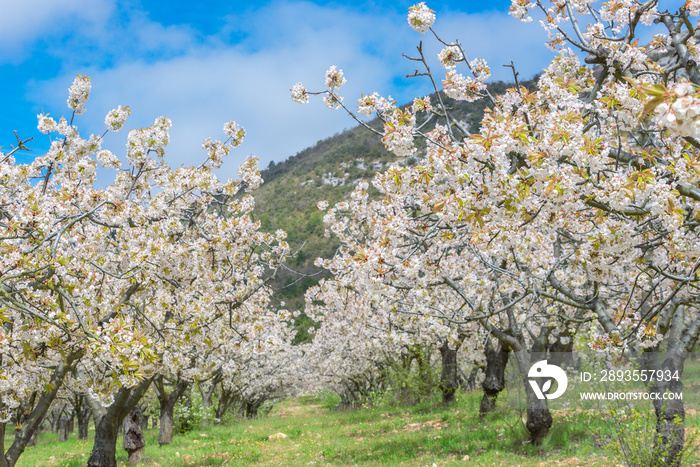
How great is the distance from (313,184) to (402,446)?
74.4m

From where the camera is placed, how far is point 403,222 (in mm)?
4109

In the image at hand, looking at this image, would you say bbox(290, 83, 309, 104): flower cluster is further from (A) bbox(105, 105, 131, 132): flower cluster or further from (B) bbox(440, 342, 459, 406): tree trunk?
(B) bbox(440, 342, 459, 406): tree trunk

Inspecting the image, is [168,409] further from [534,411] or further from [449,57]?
[449,57]

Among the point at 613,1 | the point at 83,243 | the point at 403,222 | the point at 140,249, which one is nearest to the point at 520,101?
the point at 613,1

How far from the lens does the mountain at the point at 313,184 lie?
57.2 metres

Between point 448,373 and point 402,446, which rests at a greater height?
point 448,373

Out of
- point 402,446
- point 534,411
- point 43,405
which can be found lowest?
point 402,446

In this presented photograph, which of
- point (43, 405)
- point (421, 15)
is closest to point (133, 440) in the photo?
point (43, 405)

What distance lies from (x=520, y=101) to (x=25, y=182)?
6520 mm

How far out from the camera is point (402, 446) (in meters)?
11.2

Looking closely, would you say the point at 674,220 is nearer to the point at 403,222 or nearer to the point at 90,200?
the point at 403,222

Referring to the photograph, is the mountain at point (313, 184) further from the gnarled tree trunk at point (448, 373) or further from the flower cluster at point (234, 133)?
the flower cluster at point (234, 133)

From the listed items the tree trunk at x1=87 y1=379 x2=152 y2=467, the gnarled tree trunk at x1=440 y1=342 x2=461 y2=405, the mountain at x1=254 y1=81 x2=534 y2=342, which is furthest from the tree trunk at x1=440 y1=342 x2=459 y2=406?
the mountain at x1=254 y1=81 x2=534 y2=342

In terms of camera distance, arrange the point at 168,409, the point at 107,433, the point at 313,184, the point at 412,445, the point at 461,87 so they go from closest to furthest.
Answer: the point at 461,87
the point at 107,433
the point at 412,445
the point at 168,409
the point at 313,184
